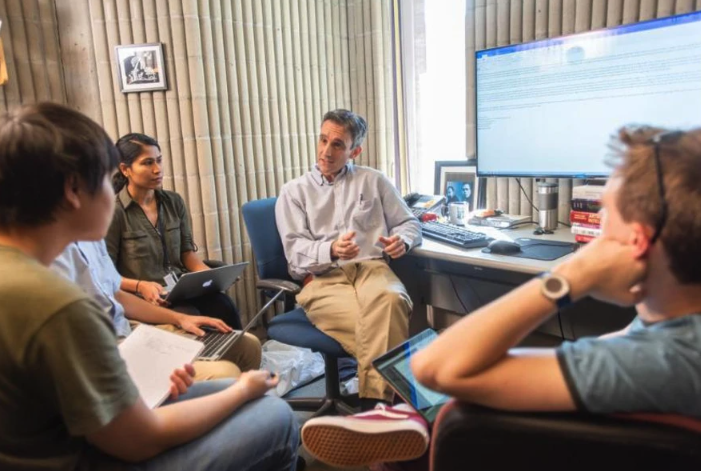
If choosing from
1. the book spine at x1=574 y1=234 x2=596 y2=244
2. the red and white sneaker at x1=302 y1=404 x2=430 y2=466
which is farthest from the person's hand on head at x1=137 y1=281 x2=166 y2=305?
the book spine at x1=574 y1=234 x2=596 y2=244

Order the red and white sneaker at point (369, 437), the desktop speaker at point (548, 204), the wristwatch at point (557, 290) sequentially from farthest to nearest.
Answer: the desktop speaker at point (548, 204), the red and white sneaker at point (369, 437), the wristwatch at point (557, 290)

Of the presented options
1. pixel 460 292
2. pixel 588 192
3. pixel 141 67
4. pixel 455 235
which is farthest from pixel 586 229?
pixel 141 67

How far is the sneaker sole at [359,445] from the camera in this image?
929 mm

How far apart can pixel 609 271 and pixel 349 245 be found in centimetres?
132

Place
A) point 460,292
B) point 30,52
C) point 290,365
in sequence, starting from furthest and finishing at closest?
point 460,292 < point 290,365 < point 30,52

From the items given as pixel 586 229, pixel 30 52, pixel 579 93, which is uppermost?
pixel 30 52

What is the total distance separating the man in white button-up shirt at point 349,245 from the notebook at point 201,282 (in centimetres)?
31

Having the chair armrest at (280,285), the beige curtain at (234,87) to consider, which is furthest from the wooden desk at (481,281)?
the beige curtain at (234,87)

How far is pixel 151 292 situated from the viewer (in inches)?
73.2

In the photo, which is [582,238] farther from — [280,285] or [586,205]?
[280,285]

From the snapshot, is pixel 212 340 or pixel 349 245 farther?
pixel 349 245

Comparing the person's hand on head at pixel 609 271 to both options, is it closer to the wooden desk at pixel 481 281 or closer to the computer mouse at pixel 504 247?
the wooden desk at pixel 481 281

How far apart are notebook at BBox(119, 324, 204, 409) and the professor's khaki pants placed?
0.64 metres

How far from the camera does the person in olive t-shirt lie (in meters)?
0.75
